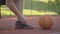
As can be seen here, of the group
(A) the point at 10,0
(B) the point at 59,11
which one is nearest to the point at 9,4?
(A) the point at 10,0

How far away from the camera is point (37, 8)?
1080cm

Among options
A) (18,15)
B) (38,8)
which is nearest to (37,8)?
(38,8)

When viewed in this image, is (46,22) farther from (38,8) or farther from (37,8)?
(37,8)

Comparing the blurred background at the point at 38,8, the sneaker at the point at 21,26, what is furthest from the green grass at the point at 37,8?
the sneaker at the point at 21,26

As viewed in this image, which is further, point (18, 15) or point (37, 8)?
point (37, 8)

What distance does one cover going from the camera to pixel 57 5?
10367mm

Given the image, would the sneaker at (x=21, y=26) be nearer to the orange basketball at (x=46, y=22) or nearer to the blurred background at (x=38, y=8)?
the orange basketball at (x=46, y=22)

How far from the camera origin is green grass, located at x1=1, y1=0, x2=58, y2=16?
971 cm

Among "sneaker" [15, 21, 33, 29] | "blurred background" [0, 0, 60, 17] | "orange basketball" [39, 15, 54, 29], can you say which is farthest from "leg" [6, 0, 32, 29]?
"blurred background" [0, 0, 60, 17]

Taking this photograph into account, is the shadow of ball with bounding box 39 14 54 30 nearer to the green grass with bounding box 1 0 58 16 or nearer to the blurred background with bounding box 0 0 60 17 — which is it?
the blurred background with bounding box 0 0 60 17

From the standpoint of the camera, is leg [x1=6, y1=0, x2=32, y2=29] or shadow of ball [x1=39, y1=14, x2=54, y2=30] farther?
shadow of ball [x1=39, y1=14, x2=54, y2=30]

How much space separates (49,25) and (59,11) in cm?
365

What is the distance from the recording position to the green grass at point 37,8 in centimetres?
971

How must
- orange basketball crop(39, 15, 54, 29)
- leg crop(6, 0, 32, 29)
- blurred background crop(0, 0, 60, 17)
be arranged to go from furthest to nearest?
blurred background crop(0, 0, 60, 17), orange basketball crop(39, 15, 54, 29), leg crop(6, 0, 32, 29)
